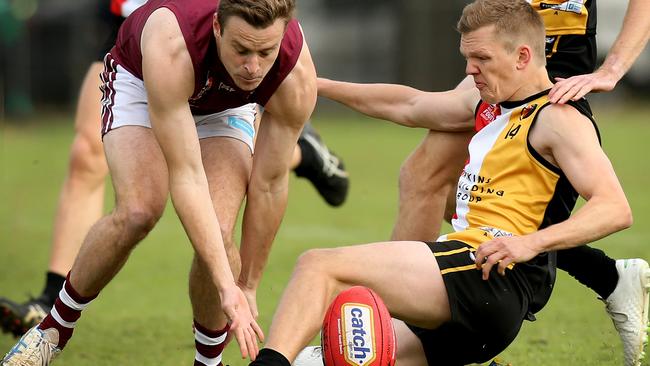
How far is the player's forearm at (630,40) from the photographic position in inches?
190

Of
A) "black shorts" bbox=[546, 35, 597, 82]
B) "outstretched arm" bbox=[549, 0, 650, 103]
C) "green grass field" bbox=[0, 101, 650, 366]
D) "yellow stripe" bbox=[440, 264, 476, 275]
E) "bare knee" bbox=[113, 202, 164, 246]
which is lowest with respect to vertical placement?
"green grass field" bbox=[0, 101, 650, 366]

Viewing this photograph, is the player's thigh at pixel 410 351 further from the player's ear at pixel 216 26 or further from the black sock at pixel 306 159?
the black sock at pixel 306 159

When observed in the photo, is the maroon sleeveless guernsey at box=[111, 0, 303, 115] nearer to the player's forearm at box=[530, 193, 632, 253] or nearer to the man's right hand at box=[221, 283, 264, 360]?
the man's right hand at box=[221, 283, 264, 360]

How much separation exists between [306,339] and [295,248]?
4.55m

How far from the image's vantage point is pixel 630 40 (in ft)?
16.2

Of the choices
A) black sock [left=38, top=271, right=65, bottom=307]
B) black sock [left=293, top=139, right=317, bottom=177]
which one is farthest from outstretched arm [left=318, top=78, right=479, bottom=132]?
black sock [left=293, top=139, right=317, bottom=177]

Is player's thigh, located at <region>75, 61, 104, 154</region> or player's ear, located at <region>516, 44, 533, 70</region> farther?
player's thigh, located at <region>75, 61, 104, 154</region>

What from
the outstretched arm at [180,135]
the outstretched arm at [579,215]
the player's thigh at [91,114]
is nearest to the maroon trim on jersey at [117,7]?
the player's thigh at [91,114]

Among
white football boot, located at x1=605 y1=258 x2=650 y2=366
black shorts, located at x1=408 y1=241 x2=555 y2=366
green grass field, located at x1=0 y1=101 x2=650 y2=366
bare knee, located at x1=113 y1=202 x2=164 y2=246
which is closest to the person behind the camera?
black shorts, located at x1=408 y1=241 x2=555 y2=366

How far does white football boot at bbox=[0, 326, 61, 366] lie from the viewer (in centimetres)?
466

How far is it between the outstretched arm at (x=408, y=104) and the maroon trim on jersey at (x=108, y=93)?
1001 mm

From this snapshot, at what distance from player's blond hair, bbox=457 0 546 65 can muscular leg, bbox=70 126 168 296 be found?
1415 mm

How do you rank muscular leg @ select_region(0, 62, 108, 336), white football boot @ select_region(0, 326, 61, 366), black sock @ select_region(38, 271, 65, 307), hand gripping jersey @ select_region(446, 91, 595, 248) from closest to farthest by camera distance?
hand gripping jersey @ select_region(446, 91, 595, 248) < white football boot @ select_region(0, 326, 61, 366) < black sock @ select_region(38, 271, 65, 307) < muscular leg @ select_region(0, 62, 108, 336)

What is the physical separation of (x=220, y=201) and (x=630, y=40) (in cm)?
197
